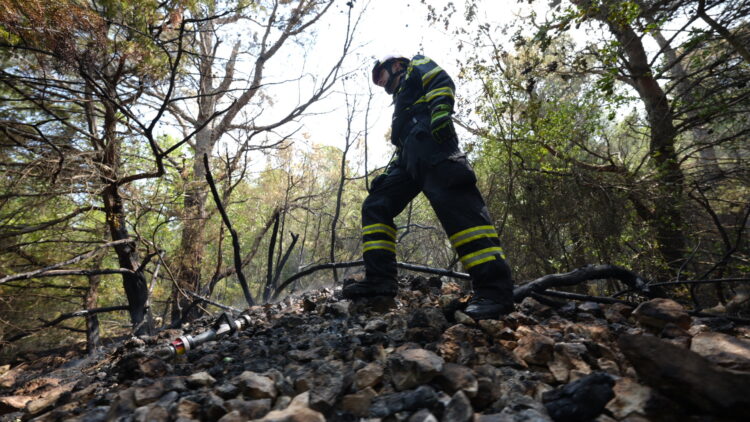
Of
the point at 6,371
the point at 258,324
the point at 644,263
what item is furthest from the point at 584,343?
the point at 6,371

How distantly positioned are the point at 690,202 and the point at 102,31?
686cm

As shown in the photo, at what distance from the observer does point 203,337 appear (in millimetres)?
2104

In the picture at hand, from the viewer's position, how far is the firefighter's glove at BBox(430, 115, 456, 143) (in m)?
2.43

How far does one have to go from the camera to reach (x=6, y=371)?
3.93 m

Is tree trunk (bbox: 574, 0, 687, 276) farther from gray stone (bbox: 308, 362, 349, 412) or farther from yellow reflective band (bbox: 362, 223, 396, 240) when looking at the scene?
gray stone (bbox: 308, 362, 349, 412)

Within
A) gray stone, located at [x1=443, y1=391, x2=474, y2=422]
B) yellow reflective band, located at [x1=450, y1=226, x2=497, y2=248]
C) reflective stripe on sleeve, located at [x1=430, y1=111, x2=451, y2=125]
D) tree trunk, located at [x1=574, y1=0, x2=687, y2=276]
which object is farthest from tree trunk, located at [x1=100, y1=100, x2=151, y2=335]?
tree trunk, located at [x1=574, y1=0, x2=687, y2=276]

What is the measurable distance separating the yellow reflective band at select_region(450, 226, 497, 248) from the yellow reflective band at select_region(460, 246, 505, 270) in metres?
0.09

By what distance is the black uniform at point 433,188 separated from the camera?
2154 mm

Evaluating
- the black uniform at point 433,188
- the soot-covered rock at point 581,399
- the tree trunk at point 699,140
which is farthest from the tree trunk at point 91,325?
the tree trunk at point 699,140

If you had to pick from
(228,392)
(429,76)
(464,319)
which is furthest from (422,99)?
(228,392)

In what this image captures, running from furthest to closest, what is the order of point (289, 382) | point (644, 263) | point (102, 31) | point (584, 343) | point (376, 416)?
point (644, 263) → point (102, 31) → point (584, 343) → point (289, 382) → point (376, 416)

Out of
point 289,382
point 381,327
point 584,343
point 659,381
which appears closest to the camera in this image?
point 659,381

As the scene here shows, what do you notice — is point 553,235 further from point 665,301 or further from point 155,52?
point 155,52

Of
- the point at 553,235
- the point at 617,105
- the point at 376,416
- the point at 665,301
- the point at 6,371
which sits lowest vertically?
the point at 6,371
